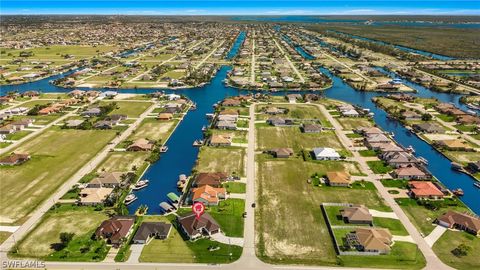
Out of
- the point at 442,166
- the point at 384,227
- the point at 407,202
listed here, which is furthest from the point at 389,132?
the point at 384,227

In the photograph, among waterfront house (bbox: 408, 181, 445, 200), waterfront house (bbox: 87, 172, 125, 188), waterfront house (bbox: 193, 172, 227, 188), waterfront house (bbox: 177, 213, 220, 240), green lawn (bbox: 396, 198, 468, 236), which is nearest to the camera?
waterfront house (bbox: 177, 213, 220, 240)

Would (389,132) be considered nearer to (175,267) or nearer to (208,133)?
(208,133)

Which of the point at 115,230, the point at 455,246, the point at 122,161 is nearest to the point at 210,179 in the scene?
the point at 115,230

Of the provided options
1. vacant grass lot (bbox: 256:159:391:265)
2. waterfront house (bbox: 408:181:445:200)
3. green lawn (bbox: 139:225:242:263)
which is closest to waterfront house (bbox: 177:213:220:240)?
green lawn (bbox: 139:225:242:263)

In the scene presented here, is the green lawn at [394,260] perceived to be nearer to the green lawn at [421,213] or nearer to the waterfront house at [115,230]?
the green lawn at [421,213]

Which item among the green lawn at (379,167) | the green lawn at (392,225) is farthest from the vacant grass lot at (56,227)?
the green lawn at (379,167)

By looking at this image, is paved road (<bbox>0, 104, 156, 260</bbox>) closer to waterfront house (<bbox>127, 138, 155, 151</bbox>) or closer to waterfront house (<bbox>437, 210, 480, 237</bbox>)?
waterfront house (<bbox>127, 138, 155, 151</bbox>)

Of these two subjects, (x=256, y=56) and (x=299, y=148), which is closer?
(x=299, y=148)

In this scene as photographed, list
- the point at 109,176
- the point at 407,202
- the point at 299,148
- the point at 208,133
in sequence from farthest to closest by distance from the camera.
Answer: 1. the point at 208,133
2. the point at 299,148
3. the point at 109,176
4. the point at 407,202
